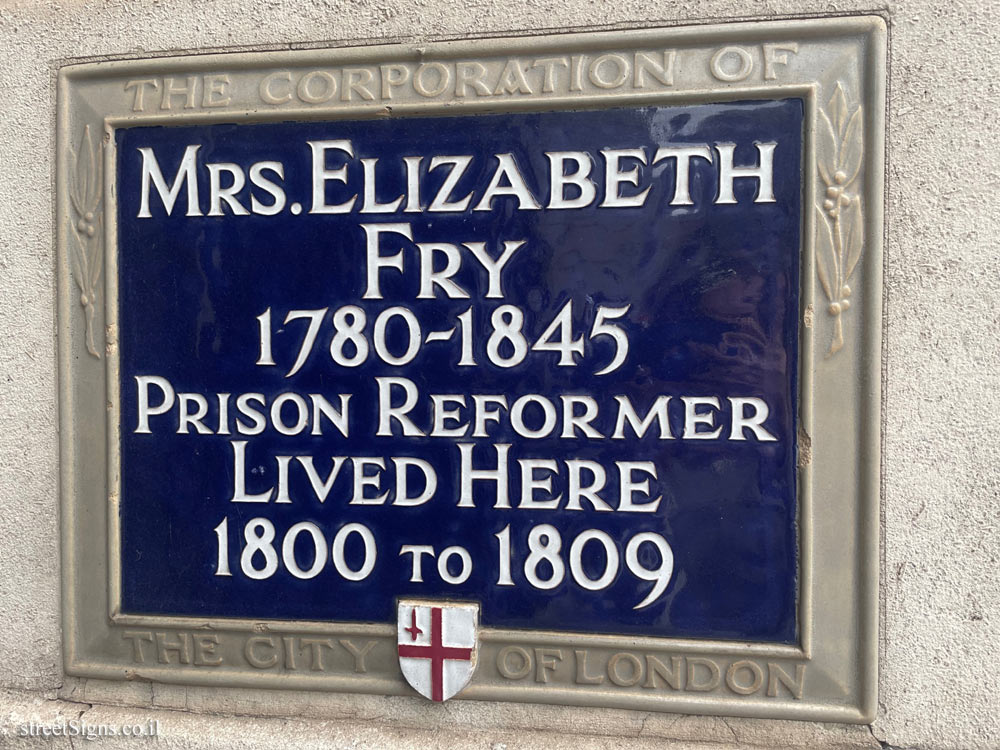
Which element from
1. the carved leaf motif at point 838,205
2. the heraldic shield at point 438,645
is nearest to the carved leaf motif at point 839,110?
the carved leaf motif at point 838,205

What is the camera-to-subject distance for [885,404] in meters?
1.74

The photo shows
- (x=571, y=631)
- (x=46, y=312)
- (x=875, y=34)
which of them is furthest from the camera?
(x=46, y=312)

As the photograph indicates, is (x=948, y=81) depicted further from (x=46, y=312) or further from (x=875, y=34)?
(x=46, y=312)

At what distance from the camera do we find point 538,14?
1841 millimetres

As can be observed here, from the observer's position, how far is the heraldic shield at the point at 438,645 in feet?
6.04

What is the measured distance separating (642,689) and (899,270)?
1.24 metres

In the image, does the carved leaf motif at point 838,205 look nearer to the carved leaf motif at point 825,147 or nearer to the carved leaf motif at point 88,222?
the carved leaf motif at point 825,147

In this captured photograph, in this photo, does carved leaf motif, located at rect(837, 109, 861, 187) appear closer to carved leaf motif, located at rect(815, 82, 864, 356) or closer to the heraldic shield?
carved leaf motif, located at rect(815, 82, 864, 356)

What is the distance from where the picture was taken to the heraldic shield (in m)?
1.84

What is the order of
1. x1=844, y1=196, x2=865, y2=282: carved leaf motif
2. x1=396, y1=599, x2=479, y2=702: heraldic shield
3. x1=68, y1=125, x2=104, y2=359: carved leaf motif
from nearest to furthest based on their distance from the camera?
x1=844, y1=196, x2=865, y2=282: carved leaf motif
x1=396, y1=599, x2=479, y2=702: heraldic shield
x1=68, y1=125, x2=104, y2=359: carved leaf motif

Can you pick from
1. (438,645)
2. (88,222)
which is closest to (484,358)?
(438,645)

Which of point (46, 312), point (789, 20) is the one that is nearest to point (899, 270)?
point (789, 20)

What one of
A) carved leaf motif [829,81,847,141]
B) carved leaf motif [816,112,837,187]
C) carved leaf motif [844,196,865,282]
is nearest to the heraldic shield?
carved leaf motif [844,196,865,282]

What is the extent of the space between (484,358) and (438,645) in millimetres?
764
